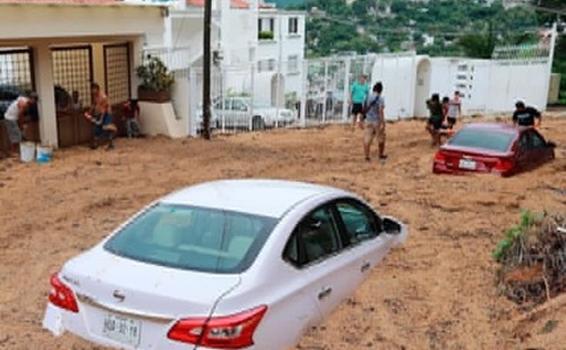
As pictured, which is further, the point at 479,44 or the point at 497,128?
the point at 479,44

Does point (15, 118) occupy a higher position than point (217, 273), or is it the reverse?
point (217, 273)

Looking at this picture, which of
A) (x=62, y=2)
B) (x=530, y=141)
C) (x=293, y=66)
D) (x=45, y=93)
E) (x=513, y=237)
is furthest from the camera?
(x=293, y=66)

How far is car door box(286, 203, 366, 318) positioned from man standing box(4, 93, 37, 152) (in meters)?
11.0

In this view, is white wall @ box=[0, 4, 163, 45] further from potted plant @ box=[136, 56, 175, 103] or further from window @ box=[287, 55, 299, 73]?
window @ box=[287, 55, 299, 73]

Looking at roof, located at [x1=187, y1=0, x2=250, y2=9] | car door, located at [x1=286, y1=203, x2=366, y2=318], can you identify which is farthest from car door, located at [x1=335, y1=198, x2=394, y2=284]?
roof, located at [x1=187, y1=0, x2=250, y2=9]

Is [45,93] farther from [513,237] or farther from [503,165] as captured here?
[513,237]

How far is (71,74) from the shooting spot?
16.8 meters

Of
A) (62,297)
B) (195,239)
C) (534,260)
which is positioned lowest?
(534,260)

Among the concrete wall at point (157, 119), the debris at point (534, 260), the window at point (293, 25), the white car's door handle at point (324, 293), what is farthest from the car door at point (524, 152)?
the window at point (293, 25)

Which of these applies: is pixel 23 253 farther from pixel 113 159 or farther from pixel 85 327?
pixel 113 159

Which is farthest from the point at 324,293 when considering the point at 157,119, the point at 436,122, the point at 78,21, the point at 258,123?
the point at 258,123

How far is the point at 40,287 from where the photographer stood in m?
7.17

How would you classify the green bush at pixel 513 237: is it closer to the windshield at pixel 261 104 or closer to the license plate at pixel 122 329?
the license plate at pixel 122 329

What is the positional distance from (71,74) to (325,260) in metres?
13.3
